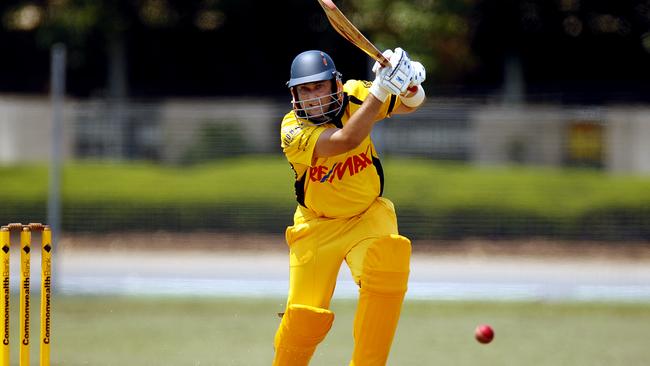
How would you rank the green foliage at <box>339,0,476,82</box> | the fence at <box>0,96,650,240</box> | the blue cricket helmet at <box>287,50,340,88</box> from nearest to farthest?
the blue cricket helmet at <box>287,50,340,88</box> < the fence at <box>0,96,650,240</box> < the green foliage at <box>339,0,476,82</box>

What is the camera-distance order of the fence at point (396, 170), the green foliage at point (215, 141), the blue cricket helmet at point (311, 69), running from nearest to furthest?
the blue cricket helmet at point (311, 69), the fence at point (396, 170), the green foliage at point (215, 141)

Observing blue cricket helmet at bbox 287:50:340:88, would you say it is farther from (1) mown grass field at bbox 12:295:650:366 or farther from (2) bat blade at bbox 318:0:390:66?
(1) mown grass field at bbox 12:295:650:366

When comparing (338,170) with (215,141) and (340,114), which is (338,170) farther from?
(215,141)

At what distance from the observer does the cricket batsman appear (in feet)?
19.1

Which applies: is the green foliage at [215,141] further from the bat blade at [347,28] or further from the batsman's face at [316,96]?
the bat blade at [347,28]

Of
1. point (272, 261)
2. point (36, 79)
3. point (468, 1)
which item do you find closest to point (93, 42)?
point (36, 79)

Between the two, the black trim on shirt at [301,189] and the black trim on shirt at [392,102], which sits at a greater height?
the black trim on shirt at [392,102]

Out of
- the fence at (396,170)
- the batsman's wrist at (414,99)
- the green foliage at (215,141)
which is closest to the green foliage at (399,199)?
the fence at (396,170)

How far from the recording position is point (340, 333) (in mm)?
9516

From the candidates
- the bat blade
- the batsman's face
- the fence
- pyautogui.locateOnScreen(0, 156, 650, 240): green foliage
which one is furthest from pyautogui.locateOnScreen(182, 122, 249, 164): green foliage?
the bat blade

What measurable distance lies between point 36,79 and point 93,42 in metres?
2.23

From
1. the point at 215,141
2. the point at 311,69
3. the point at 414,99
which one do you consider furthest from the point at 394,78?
the point at 215,141

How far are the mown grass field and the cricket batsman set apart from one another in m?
1.97

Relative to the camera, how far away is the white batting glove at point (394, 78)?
5465 millimetres
